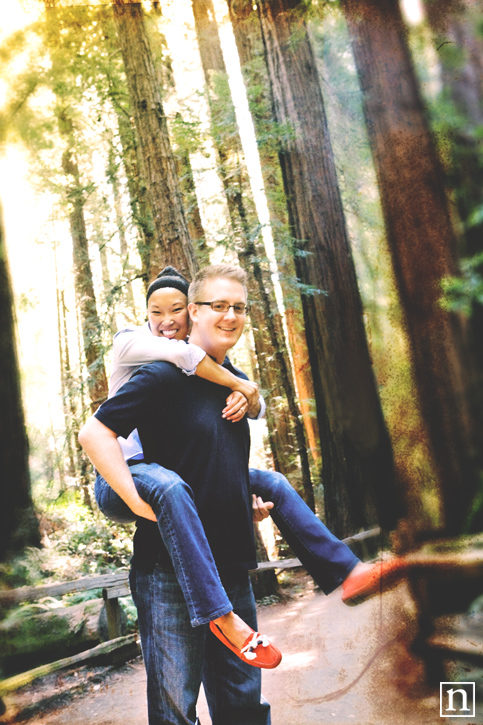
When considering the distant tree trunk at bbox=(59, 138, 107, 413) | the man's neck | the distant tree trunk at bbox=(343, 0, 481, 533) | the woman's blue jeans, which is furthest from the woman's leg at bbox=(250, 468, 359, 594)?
the distant tree trunk at bbox=(59, 138, 107, 413)

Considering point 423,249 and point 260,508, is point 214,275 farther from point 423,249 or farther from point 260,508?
point 423,249

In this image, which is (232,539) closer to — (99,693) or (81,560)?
(99,693)

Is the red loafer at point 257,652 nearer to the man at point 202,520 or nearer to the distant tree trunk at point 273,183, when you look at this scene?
the man at point 202,520

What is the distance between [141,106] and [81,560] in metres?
4.66

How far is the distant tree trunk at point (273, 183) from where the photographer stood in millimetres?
4495

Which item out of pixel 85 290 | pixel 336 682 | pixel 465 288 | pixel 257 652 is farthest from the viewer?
pixel 85 290

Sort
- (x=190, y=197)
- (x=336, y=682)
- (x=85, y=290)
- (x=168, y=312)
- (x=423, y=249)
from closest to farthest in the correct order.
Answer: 1. (x=168, y=312)
2. (x=423, y=249)
3. (x=336, y=682)
4. (x=190, y=197)
5. (x=85, y=290)

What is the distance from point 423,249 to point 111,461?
78.2 inches

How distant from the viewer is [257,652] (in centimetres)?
111

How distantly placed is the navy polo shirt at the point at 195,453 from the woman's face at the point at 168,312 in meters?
0.55

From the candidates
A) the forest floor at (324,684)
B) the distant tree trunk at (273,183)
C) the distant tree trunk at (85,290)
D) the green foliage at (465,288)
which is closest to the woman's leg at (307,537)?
the forest floor at (324,684)

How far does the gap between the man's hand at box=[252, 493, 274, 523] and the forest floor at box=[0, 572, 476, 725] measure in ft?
3.31

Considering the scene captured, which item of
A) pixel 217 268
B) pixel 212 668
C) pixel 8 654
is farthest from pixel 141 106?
pixel 8 654

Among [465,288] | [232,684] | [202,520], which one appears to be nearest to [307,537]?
[202,520]
